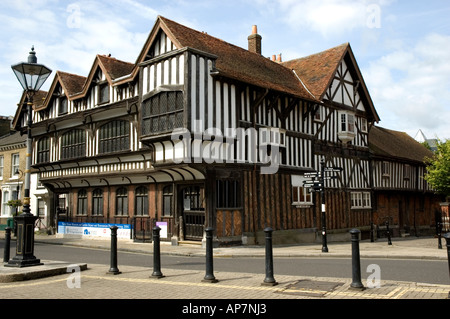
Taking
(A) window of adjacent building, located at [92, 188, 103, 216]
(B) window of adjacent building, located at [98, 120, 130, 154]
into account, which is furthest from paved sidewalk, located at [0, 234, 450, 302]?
(A) window of adjacent building, located at [92, 188, 103, 216]

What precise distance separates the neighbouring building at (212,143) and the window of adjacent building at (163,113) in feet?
0.20

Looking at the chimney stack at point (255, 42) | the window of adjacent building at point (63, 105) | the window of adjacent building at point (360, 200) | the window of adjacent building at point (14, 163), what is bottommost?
the window of adjacent building at point (360, 200)

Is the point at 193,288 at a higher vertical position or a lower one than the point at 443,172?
lower

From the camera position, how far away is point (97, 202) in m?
22.2

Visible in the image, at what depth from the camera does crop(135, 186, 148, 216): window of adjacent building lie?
19797 mm

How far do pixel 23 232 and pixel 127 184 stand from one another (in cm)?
1103

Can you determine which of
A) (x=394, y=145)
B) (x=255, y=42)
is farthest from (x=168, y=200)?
(x=394, y=145)

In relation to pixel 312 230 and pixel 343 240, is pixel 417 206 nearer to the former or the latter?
pixel 343 240

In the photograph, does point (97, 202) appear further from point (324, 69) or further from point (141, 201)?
point (324, 69)

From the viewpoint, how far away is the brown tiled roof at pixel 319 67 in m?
21.7

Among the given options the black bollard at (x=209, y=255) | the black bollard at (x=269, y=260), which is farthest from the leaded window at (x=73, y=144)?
the black bollard at (x=269, y=260)

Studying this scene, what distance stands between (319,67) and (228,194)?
34.3 ft

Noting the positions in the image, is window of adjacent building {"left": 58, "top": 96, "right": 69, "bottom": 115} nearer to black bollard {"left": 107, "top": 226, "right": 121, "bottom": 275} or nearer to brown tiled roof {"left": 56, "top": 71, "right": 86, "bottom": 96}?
brown tiled roof {"left": 56, "top": 71, "right": 86, "bottom": 96}

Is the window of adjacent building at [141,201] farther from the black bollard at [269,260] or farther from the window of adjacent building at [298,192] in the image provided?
the black bollard at [269,260]
